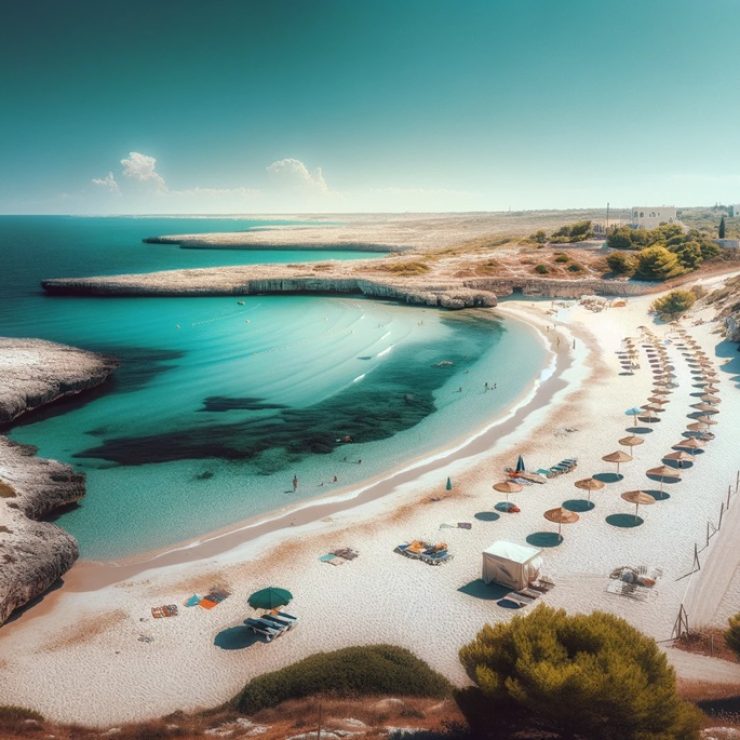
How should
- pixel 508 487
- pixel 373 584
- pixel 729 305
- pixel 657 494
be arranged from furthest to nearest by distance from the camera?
1. pixel 729 305
2. pixel 657 494
3. pixel 508 487
4. pixel 373 584

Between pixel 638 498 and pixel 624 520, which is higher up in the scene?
pixel 638 498

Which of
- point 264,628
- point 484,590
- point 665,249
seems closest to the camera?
point 264,628

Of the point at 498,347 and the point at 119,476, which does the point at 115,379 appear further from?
the point at 498,347

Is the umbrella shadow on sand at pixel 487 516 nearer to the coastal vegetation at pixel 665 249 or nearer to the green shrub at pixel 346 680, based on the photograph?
the green shrub at pixel 346 680

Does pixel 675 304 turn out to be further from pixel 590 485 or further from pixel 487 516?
pixel 487 516

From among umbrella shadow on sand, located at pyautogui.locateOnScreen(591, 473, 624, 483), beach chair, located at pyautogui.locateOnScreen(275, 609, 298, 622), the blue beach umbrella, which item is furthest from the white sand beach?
the blue beach umbrella

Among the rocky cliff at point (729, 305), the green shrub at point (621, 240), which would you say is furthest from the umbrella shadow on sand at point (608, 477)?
the green shrub at point (621, 240)

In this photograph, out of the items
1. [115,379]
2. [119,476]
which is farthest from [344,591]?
[115,379]

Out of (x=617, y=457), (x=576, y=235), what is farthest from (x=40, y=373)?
(x=576, y=235)
